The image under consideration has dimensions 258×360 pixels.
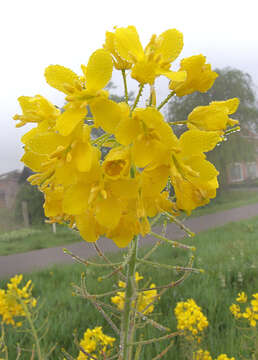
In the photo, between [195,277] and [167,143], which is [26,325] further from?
[167,143]

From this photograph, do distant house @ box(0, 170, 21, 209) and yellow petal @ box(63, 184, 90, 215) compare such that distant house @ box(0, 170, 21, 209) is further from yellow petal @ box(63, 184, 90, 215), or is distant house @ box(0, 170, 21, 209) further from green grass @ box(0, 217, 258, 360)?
yellow petal @ box(63, 184, 90, 215)

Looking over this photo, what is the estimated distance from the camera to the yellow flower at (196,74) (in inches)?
20.6

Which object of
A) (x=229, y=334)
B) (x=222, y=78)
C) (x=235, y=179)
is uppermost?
(x=222, y=78)

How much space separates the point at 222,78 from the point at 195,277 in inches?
253

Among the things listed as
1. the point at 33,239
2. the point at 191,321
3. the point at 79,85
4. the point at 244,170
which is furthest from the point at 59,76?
the point at 244,170

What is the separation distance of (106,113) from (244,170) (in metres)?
10.2

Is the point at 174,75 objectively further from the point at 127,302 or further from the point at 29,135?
the point at 127,302

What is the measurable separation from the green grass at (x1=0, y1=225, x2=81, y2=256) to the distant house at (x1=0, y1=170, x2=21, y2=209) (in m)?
0.72

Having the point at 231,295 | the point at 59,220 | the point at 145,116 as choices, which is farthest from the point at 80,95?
the point at 231,295

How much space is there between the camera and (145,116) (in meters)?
0.44

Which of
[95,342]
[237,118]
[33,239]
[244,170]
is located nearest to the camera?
[95,342]

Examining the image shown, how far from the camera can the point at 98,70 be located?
1.52ft

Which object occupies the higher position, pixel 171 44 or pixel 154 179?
pixel 171 44

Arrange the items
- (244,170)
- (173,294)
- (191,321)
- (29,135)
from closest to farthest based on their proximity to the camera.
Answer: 1. (29,135)
2. (191,321)
3. (173,294)
4. (244,170)
